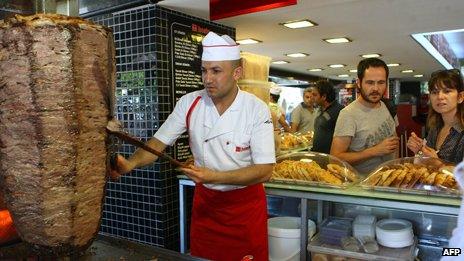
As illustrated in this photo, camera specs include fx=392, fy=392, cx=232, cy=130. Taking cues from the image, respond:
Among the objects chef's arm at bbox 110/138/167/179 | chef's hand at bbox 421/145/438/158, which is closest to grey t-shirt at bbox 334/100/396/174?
chef's hand at bbox 421/145/438/158

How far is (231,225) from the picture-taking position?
6.72ft

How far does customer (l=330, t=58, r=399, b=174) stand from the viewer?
2.73 metres

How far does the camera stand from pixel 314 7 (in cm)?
305

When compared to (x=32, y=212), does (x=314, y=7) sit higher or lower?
higher

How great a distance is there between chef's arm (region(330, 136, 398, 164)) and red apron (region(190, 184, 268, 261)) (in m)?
0.94

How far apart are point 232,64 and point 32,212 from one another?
1223 millimetres

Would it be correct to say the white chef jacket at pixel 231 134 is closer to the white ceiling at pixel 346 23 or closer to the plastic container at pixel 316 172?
the plastic container at pixel 316 172

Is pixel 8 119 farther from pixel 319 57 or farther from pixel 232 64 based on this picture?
pixel 319 57

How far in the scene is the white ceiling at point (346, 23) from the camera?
3.07m

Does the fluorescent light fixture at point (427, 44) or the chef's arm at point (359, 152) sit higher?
the fluorescent light fixture at point (427, 44)

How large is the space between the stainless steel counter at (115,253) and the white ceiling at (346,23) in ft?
6.27

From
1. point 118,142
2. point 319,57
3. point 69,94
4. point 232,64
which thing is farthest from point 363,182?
point 319,57

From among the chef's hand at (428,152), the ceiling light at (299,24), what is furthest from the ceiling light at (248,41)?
the chef's hand at (428,152)

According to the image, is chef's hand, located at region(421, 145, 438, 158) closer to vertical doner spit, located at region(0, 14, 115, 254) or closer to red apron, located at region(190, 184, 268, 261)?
red apron, located at region(190, 184, 268, 261)
